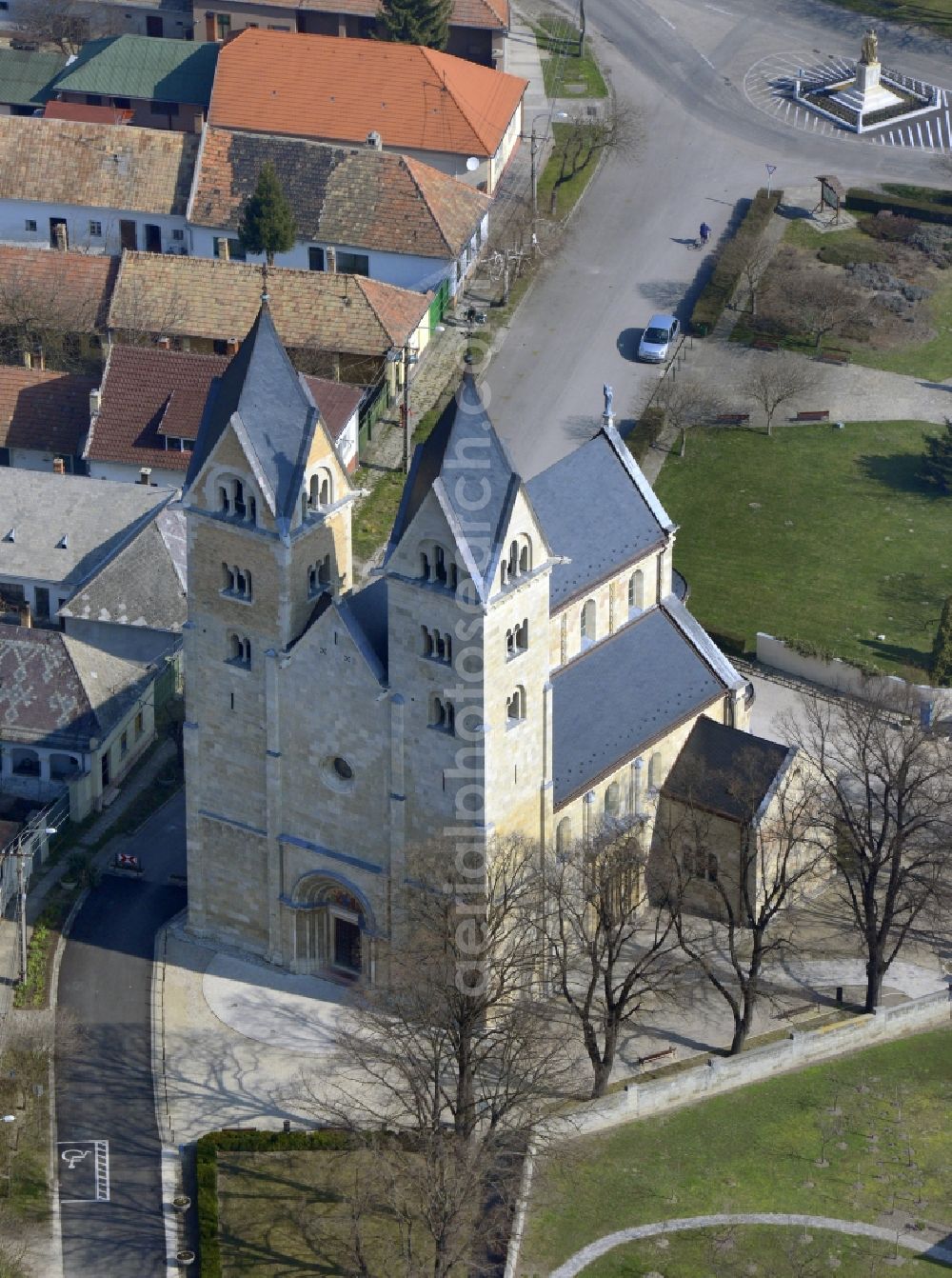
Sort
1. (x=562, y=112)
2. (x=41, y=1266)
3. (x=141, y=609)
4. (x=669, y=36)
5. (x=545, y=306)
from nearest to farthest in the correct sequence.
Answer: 1. (x=41, y=1266)
2. (x=141, y=609)
3. (x=545, y=306)
4. (x=562, y=112)
5. (x=669, y=36)

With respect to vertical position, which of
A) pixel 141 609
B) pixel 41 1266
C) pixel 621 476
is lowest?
pixel 41 1266

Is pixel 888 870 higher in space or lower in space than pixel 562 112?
lower

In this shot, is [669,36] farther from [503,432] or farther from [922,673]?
[922,673]

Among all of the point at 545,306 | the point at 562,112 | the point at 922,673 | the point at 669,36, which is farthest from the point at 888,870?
the point at 669,36

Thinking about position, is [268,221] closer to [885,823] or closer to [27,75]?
[27,75]

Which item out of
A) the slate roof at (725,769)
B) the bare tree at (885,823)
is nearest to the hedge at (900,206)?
the bare tree at (885,823)

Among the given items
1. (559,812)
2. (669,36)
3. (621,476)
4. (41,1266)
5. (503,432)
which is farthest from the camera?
(669,36)
